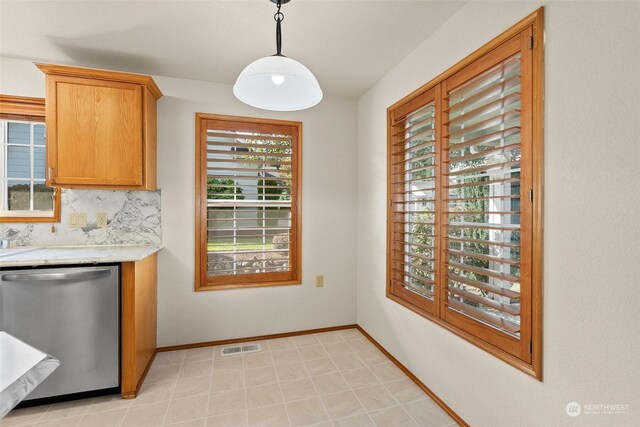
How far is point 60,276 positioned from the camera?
2023 millimetres

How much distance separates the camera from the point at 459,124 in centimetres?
197

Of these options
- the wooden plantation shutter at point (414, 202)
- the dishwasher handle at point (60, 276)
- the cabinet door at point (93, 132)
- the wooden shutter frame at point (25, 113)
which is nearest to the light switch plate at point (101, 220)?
the wooden shutter frame at point (25, 113)

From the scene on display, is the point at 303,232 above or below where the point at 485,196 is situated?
below

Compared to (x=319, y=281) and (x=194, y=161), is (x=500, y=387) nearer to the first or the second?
(x=319, y=281)

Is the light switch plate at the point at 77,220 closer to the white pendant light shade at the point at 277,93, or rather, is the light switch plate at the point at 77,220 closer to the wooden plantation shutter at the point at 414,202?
the white pendant light shade at the point at 277,93

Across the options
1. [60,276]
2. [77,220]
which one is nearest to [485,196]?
[60,276]

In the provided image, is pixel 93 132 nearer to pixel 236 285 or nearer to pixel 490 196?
pixel 236 285

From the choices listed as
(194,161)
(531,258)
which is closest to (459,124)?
(531,258)

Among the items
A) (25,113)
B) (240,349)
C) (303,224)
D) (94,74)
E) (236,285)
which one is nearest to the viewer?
(94,74)

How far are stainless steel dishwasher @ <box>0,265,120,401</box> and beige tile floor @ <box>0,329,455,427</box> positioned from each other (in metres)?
0.18

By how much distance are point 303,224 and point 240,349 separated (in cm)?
133

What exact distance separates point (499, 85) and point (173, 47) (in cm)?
224
